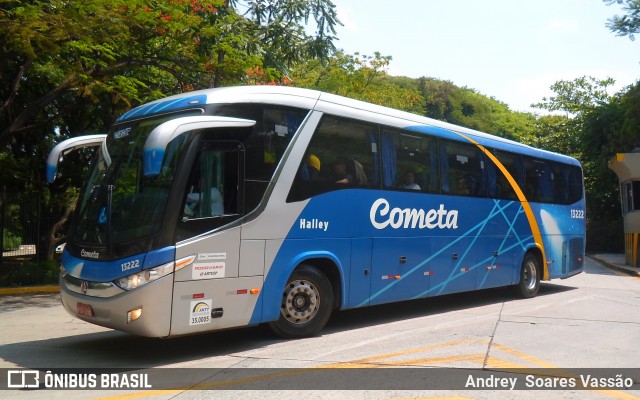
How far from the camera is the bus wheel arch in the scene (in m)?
13.5

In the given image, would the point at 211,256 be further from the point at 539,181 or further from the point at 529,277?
the point at 539,181

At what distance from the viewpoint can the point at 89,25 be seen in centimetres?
1259

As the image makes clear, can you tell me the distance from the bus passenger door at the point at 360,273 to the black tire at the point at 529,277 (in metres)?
5.33

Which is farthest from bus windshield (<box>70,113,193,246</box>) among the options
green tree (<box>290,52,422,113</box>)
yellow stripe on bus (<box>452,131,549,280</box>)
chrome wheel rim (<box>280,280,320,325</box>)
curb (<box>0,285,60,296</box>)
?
green tree (<box>290,52,422,113</box>)

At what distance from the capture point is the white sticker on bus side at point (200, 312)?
7.22m

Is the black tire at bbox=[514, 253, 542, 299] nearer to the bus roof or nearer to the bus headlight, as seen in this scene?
the bus roof

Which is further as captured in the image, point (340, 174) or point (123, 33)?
point (123, 33)

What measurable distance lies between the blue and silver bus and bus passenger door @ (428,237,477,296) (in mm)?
36

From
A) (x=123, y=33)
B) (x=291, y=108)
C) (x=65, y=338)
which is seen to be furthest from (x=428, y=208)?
(x=123, y=33)

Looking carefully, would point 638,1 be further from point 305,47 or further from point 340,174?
point 340,174

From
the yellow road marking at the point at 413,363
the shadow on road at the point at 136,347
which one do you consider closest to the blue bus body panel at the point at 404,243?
the shadow on road at the point at 136,347

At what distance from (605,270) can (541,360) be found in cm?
1728

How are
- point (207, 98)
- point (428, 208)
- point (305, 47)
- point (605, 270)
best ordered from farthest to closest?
point (605, 270)
point (305, 47)
point (428, 208)
point (207, 98)

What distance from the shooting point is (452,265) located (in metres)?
11.3
